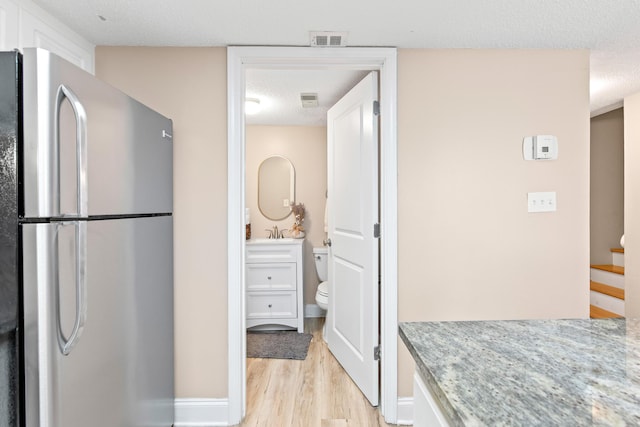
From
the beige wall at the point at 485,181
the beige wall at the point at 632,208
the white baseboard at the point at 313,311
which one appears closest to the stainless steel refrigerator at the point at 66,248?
the beige wall at the point at 485,181

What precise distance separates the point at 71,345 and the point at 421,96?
2016 mm

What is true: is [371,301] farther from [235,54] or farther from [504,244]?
[235,54]

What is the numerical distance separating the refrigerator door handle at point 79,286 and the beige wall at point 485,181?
1.55 m

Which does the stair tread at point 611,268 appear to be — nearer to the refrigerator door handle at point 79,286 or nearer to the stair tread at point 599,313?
the stair tread at point 599,313

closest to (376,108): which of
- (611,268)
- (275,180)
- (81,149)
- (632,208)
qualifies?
(81,149)

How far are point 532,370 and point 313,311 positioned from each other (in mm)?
3310

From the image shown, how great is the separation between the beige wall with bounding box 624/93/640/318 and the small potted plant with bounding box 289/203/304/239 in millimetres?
2918

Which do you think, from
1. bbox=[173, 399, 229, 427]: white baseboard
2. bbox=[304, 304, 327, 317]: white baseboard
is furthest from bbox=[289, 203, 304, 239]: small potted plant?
bbox=[173, 399, 229, 427]: white baseboard

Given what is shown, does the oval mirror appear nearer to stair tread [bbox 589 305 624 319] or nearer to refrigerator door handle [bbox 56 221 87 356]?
refrigerator door handle [bbox 56 221 87 356]

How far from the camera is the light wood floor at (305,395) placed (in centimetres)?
211

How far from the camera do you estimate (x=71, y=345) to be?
3.84 ft

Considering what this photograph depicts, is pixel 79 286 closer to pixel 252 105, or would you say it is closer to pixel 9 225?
pixel 9 225

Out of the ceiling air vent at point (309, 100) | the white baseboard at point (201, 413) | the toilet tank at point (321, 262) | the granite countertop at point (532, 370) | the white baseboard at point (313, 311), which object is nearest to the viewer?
the granite countertop at point (532, 370)

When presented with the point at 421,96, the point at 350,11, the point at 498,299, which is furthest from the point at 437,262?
the point at 350,11
